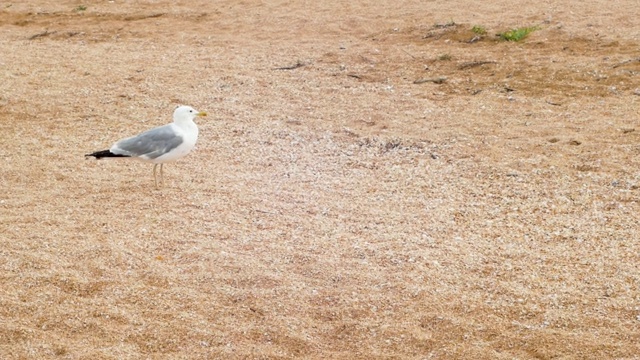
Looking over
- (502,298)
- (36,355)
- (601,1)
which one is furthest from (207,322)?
(601,1)

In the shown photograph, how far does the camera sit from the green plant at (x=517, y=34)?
922cm

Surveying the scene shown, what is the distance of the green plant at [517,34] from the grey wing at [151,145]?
187 inches

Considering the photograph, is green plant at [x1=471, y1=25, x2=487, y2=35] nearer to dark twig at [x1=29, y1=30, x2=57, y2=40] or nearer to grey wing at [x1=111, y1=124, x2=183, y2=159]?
grey wing at [x1=111, y1=124, x2=183, y2=159]

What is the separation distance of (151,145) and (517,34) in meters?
5.00

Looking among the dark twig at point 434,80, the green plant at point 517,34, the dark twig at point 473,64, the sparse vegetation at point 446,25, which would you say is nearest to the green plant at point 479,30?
the green plant at point 517,34

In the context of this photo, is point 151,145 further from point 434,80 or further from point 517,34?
point 517,34

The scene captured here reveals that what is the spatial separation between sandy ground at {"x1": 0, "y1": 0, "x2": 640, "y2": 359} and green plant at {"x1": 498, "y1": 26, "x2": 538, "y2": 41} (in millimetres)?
180

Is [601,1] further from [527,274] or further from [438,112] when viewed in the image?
[527,274]

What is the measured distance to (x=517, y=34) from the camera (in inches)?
364

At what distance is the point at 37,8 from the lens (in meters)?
12.5

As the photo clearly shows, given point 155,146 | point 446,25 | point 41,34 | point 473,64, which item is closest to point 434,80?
point 473,64

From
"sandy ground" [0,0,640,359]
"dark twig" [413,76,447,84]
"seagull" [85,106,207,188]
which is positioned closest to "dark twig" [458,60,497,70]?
"sandy ground" [0,0,640,359]

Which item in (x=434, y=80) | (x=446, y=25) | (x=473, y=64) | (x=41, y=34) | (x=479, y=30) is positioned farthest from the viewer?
(x=41, y=34)

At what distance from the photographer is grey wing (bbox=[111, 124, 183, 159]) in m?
5.93
